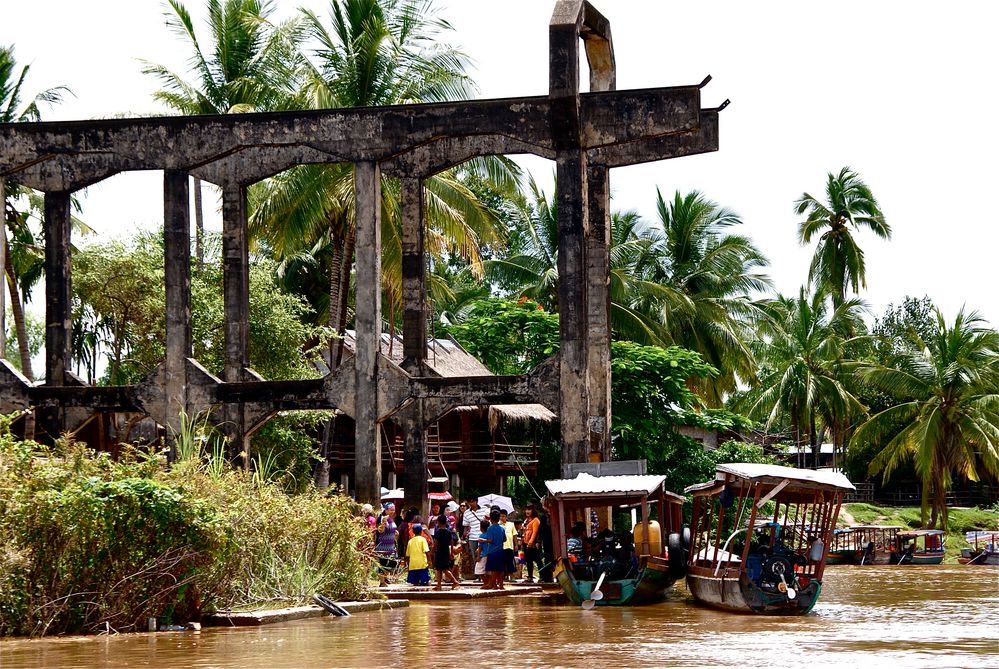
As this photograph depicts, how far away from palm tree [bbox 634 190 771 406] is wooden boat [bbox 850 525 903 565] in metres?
6.12

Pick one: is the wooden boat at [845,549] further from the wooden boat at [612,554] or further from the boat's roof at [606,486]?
the boat's roof at [606,486]

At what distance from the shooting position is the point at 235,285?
28.1 m

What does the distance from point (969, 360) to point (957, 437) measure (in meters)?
2.41

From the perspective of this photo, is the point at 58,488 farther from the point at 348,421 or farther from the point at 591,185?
the point at 348,421

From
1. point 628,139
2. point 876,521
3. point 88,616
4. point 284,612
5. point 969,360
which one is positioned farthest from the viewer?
point 876,521

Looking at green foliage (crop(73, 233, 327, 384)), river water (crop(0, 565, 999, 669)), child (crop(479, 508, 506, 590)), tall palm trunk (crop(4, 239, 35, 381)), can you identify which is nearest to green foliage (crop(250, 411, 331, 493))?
green foliage (crop(73, 233, 327, 384))

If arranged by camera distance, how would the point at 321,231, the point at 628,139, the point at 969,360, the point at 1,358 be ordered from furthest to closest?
1. the point at 969,360
2. the point at 321,231
3. the point at 1,358
4. the point at 628,139

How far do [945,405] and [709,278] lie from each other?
27.5 ft

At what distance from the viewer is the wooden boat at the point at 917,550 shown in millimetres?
40969

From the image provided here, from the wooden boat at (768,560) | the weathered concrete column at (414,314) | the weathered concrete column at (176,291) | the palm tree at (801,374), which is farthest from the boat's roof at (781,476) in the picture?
the palm tree at (801,374)

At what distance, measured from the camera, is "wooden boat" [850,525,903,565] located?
41562 mm

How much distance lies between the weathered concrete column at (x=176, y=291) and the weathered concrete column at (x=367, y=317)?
132 inches

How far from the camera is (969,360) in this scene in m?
44.0

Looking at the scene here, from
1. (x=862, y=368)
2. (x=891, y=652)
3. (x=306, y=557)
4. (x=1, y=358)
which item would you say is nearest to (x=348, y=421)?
(x=1, y=358)
